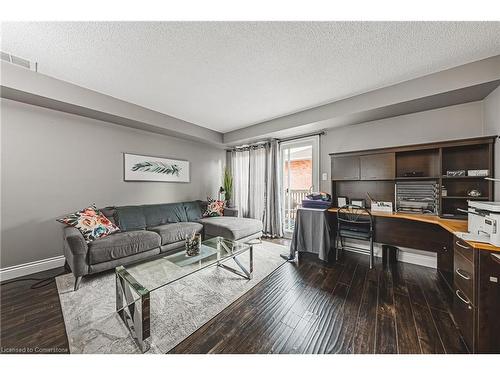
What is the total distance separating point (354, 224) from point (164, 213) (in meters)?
3.28

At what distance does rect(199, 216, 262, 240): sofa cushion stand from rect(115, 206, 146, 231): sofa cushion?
101 cm

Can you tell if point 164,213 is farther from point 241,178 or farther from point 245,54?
point 245,54

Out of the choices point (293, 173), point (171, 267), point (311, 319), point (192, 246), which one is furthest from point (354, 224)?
point (171, 267)

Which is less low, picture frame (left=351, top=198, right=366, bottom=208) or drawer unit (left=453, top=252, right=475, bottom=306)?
picture frame (left=351, top=198, right=366, bottom=208)

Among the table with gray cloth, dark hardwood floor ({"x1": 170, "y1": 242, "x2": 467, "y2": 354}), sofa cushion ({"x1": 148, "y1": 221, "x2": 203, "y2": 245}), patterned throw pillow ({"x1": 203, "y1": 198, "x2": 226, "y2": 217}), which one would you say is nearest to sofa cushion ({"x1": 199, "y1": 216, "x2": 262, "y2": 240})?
sofa cushion ({"x1": 148, "y1": 221, "x2": 203, "y2": 245})

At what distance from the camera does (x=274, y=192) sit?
4020mm

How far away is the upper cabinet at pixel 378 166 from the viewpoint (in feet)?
9.04

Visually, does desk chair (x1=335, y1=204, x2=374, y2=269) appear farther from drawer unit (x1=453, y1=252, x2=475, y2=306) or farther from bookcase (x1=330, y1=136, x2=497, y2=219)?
drawer unit (x1=453, y1=252, x2=475, y2=306)

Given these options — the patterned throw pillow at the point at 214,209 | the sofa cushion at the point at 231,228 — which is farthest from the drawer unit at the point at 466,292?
the patterned throw pillow at the point at 214,209

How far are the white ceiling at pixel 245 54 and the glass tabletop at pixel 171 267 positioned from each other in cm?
205

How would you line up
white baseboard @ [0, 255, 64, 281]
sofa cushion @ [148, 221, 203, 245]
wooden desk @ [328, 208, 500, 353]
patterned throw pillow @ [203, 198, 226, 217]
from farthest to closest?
1. patterned throw pillow @ [203, 198, 226, 217]
2. sofa cushion @ [148, 221, 203, 245]
3. white baseboard @ [0, 255, 64, 281]
4. wooden desk @ [328, 208, 500, 353]

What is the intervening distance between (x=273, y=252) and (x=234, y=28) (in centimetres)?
297

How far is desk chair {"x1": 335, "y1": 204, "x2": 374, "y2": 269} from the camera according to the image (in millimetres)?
2619

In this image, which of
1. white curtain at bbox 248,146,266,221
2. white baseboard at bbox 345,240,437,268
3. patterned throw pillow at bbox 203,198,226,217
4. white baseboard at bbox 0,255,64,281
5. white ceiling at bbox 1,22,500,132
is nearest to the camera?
white ceiling at bbox 1,22,500,132
